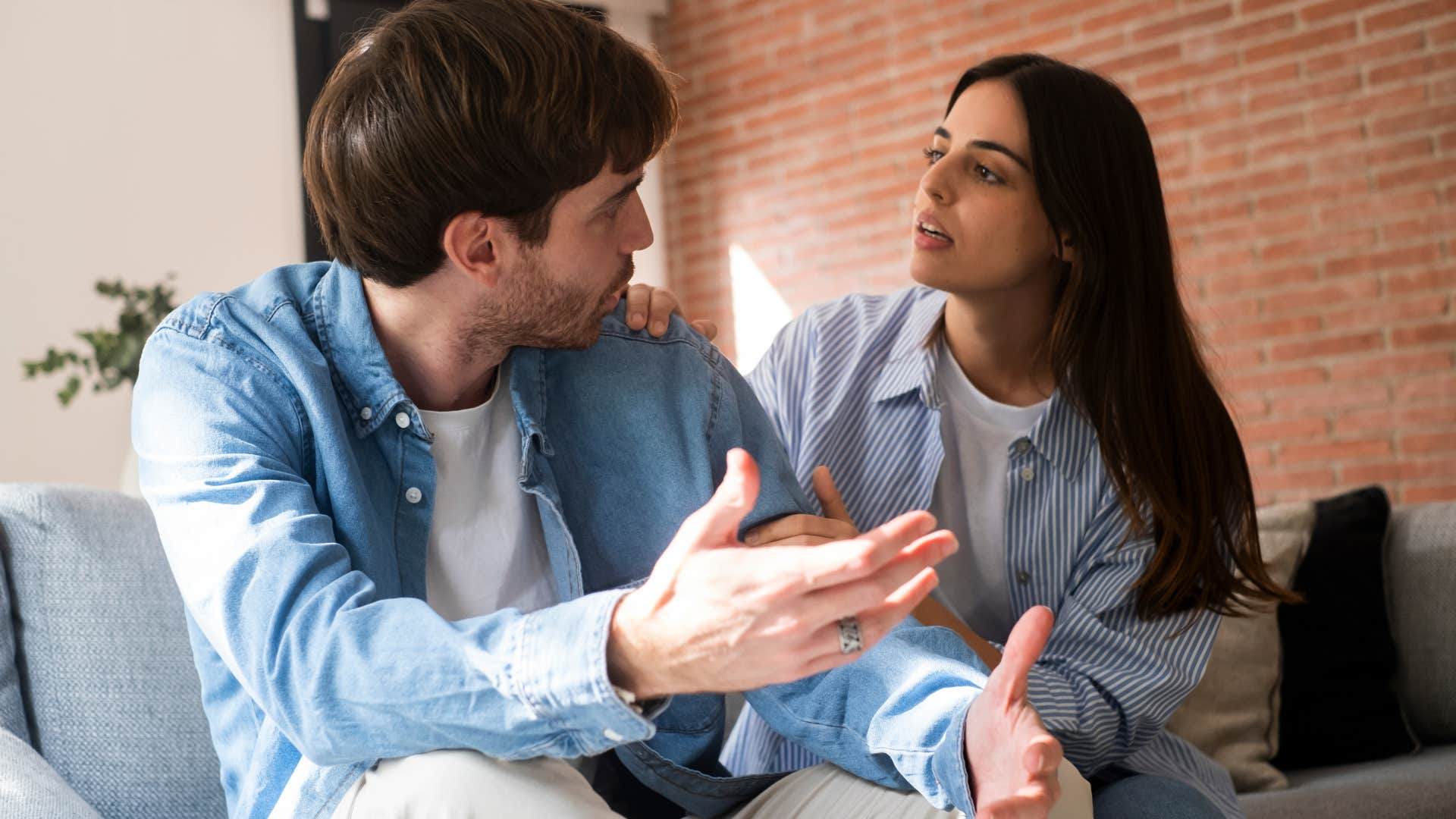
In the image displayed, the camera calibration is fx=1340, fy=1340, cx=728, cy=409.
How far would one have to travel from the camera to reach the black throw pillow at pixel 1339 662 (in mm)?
2279

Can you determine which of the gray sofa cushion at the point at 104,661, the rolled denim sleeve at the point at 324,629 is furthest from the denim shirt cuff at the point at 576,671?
the gray sofa cushion at the point at 104,661

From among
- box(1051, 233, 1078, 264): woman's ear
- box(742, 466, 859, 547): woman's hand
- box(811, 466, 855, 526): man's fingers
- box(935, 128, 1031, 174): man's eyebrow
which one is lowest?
box(811, 466, 855, 526): man's fingers

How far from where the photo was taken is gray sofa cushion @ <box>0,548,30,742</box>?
1469 millimetres

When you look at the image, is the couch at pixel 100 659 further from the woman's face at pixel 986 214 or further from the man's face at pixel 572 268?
the woman's face at pixel 986 214

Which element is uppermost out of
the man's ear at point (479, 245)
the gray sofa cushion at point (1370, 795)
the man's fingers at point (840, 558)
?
the man's ear at point (479, 245)

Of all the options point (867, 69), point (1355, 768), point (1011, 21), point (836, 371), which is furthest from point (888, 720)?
point (867, 69)

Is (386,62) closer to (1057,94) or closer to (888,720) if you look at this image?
(888,720)

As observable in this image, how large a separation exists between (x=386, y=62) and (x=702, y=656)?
0.67 m

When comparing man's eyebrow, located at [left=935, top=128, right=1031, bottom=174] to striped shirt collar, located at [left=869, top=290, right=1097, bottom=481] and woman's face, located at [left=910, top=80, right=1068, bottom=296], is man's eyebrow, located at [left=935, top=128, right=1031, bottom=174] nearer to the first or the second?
woman's face, located at [left=910, top=80, right=1068, bottom=296]

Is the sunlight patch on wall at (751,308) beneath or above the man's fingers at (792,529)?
beneath

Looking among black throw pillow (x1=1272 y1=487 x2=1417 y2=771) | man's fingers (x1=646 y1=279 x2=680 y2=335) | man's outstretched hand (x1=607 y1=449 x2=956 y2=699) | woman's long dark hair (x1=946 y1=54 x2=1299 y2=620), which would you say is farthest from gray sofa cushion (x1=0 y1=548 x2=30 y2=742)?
black throw pillow (x1=1272 y1=487 x2=1417 y2=771)

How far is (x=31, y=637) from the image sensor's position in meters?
1.53

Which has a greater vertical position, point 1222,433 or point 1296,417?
point 1222,433

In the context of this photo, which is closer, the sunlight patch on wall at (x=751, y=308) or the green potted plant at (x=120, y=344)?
the green potted plant at (x=120, y=344)
